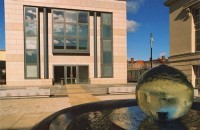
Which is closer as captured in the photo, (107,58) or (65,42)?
(65,42)

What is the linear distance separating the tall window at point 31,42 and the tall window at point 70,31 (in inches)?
100

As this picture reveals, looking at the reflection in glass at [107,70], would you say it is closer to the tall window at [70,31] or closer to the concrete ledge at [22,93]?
the tall window at [70,31]

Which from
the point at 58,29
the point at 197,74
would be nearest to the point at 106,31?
the point at 58,29

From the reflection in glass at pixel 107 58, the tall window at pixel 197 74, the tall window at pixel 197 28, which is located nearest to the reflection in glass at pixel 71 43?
the reflection in glass at pixel 107 58

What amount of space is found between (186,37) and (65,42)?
16.1m

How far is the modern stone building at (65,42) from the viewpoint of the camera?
2822cm

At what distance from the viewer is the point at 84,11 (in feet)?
102

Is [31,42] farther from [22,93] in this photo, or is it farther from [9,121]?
→ [9,121]

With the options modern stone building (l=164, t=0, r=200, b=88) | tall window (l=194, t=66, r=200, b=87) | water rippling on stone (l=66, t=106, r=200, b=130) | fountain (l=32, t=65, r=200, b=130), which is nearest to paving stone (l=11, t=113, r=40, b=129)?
water rippling on stone (l=66, t=106, r=200, b=130)

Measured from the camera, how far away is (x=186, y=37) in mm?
25828

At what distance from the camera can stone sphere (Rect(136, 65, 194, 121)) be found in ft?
11.0

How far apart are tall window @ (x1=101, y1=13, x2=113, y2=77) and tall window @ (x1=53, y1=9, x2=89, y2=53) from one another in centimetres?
240

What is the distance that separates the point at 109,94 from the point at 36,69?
1456cm

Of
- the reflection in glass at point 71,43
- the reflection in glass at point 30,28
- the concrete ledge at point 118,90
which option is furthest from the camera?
the reflection in glass at point 71,43
